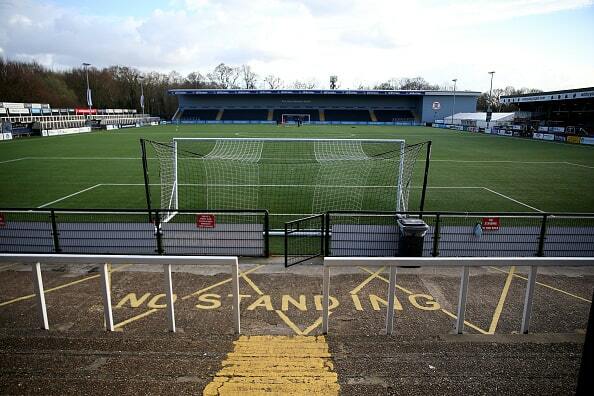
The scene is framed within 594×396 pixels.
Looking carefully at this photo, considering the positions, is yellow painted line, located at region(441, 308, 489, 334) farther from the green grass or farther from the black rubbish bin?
the green grass

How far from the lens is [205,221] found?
8625 millimetres

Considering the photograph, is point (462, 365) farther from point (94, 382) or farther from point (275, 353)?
point (94, 382)

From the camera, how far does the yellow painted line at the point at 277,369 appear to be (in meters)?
3.14

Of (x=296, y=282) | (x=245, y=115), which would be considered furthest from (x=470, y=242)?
(x=245, y=115)

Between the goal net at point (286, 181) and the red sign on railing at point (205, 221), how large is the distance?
2.44 m

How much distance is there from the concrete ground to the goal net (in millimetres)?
4980

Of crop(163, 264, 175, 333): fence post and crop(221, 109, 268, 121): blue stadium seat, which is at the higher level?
crop(221, 109, 268, 121): blue stadium seat

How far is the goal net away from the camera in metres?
12.4

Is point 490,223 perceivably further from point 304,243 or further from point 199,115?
point 199,115

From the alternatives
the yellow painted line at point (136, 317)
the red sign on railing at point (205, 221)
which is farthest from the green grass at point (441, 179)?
the yellow painted line at point (136, 317)

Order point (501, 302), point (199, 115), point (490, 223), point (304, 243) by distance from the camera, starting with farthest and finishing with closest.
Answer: point (199, 115) < point (304, 243) < point (490, 223) < point (501, 302)

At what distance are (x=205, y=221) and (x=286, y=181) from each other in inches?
384

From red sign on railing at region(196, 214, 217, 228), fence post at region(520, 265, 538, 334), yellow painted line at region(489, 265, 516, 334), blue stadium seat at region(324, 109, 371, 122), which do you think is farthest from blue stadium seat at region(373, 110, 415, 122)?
fence post at region(520, 265, 538, 334)

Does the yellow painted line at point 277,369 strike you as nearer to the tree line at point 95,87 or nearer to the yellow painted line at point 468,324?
the yellow painted line at point 468,324
